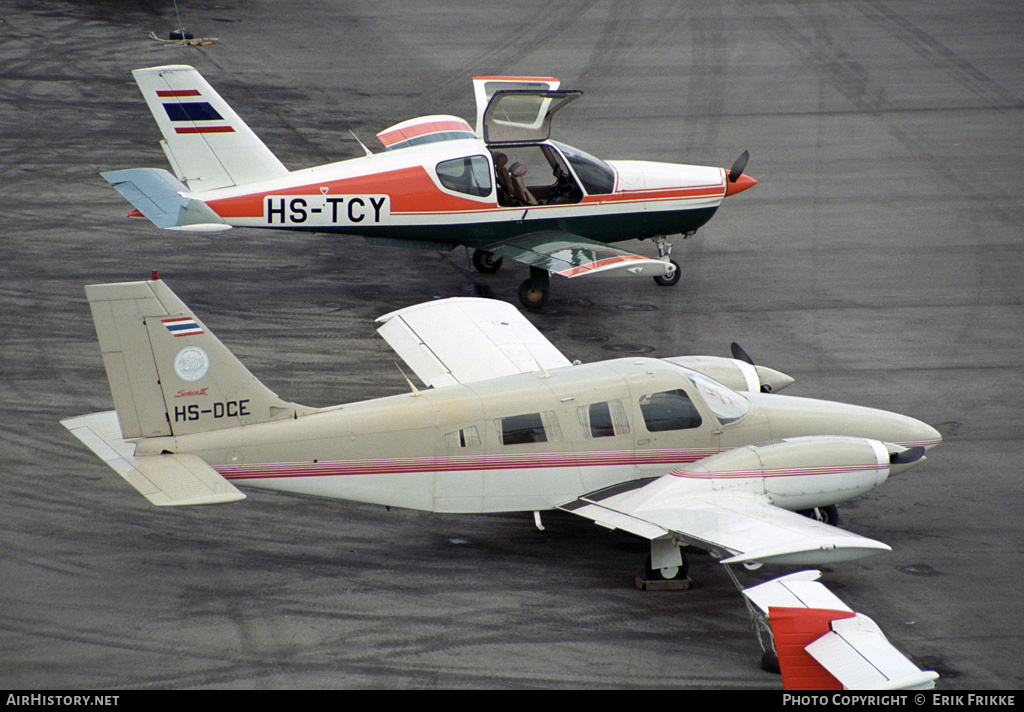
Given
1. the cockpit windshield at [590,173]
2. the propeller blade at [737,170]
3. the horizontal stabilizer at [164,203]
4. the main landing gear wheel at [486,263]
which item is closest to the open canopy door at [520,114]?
the cockpit windshield at [590,173]

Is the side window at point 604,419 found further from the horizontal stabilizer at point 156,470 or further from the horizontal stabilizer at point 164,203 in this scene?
the horizontal stabilizer at point 164,203

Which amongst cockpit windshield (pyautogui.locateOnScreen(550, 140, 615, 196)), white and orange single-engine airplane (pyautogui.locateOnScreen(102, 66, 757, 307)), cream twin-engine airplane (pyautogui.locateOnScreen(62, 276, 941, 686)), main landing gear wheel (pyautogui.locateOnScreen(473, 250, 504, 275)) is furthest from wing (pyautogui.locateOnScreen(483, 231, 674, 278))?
cream twin-engine airplane (pyautogui.locateOnScreen(62, 276, 941, 686))

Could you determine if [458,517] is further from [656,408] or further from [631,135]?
[631,135]

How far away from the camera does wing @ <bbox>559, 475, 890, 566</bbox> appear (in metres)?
9.82

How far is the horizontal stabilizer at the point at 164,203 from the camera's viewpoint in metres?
16.2

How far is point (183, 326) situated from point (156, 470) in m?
1.49

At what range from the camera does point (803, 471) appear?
11156 mm

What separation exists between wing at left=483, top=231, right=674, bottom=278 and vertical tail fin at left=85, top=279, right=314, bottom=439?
23.2 ft

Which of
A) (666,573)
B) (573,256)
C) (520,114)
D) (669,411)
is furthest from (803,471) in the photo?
(520,114)

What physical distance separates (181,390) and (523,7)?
2982 cm

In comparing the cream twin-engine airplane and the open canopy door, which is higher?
the open canopy door

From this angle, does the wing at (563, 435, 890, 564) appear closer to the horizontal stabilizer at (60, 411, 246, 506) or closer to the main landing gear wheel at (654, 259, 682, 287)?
the horizontal stabilizer at (60, 411, 246, 506)

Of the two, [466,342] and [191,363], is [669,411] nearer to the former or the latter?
[466,342]

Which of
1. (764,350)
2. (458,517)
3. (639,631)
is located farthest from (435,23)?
(639,631)
